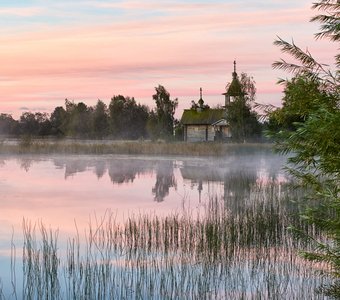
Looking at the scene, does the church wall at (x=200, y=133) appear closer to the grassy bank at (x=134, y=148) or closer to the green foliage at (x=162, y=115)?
the green foliage at (x=162, y=115)

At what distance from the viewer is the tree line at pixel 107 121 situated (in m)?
70.6

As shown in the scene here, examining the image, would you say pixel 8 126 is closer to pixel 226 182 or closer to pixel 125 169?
pixel 125 169

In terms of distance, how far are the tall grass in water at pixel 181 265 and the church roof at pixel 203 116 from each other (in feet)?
166

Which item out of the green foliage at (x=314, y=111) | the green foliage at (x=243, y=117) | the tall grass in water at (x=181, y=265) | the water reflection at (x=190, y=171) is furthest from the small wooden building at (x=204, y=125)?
the green foliage at (x=314, y=111)

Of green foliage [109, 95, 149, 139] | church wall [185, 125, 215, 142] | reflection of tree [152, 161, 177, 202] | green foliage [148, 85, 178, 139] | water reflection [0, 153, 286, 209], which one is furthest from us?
green foliage [109, 95, 149, 139]

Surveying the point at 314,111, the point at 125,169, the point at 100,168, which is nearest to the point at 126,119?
the point at 100,168

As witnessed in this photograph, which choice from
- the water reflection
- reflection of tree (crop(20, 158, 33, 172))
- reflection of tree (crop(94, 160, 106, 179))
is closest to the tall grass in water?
the water reflection

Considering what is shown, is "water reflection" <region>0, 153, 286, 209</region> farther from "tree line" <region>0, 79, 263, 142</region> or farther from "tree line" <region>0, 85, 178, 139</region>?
"tree line" <region>0, 85, 178, 139</region>

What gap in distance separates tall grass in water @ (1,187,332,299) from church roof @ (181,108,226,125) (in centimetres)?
5048

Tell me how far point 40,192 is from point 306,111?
16.9 m

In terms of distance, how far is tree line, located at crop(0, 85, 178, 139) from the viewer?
232ft

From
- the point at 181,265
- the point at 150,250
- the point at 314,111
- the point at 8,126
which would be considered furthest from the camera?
the point at 8,126

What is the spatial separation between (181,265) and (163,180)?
17581 millimetres

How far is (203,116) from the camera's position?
6412cm
